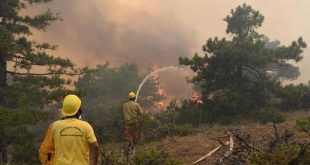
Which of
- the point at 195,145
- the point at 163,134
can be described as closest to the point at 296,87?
the point at 163,134

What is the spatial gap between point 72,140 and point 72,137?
33 millimetres

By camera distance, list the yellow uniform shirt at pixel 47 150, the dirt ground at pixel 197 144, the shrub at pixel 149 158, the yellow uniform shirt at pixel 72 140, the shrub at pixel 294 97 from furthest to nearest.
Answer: the shrub at pixel 294 97
the dirt ground at pixel 197 144
the shrub at pixel 149 158
the yellow uniform shirt at pixel 47 150
the yellow uniform shirt at pixel 72 140

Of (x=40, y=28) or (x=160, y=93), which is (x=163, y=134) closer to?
(x=40, y=28)

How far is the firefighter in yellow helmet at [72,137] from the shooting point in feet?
14.8

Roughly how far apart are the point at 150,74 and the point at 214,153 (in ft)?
143

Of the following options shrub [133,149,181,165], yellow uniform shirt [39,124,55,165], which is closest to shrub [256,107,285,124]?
shrub [133,149,181,165]

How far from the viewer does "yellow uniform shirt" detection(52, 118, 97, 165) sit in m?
4.50

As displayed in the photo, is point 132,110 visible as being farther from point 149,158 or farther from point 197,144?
point 149,158

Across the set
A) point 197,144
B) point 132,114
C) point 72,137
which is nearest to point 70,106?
point 72,137

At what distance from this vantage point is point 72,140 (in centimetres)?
451

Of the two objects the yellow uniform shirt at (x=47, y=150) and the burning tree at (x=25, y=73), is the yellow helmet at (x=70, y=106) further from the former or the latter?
the burning tree at (x=25, y=73)

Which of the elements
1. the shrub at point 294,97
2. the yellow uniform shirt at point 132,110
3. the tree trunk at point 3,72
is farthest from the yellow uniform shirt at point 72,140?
the shrub at point 294,97

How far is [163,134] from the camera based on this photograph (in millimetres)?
14961

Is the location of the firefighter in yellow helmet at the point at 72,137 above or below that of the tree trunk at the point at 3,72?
below
